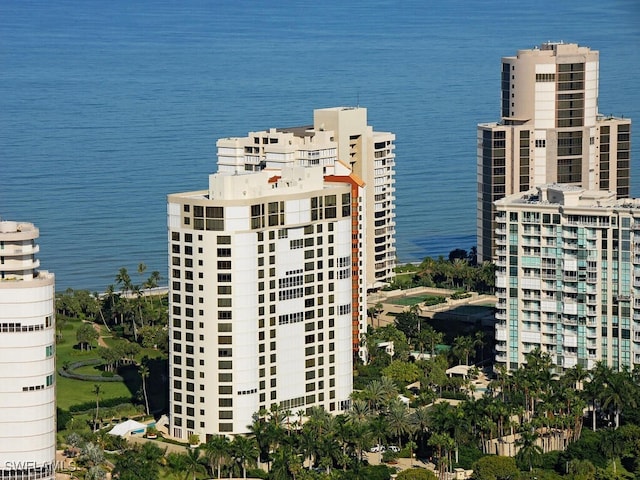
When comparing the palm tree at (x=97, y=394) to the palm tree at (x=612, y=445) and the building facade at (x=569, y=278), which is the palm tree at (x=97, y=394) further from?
the palm tree at (x=612, y=445)

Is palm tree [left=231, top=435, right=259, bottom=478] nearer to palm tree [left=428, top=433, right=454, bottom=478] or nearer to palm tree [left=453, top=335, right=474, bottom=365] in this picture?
palm tree [left=428, top=433, right=454, bottom=478]

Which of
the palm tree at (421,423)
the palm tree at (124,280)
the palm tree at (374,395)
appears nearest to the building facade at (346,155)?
the palm tree at (124,280)

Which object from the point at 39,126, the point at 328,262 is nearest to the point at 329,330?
the point at 328,262

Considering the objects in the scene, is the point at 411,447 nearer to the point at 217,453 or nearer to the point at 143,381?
the point at 217,453

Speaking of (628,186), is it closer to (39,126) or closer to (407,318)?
(407,318)

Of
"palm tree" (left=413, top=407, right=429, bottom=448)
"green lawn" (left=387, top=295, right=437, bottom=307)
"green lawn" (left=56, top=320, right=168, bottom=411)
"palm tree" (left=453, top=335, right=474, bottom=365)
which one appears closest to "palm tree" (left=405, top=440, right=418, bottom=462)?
"palm tree" (left=413, top=407, right=429, bottom=448)
